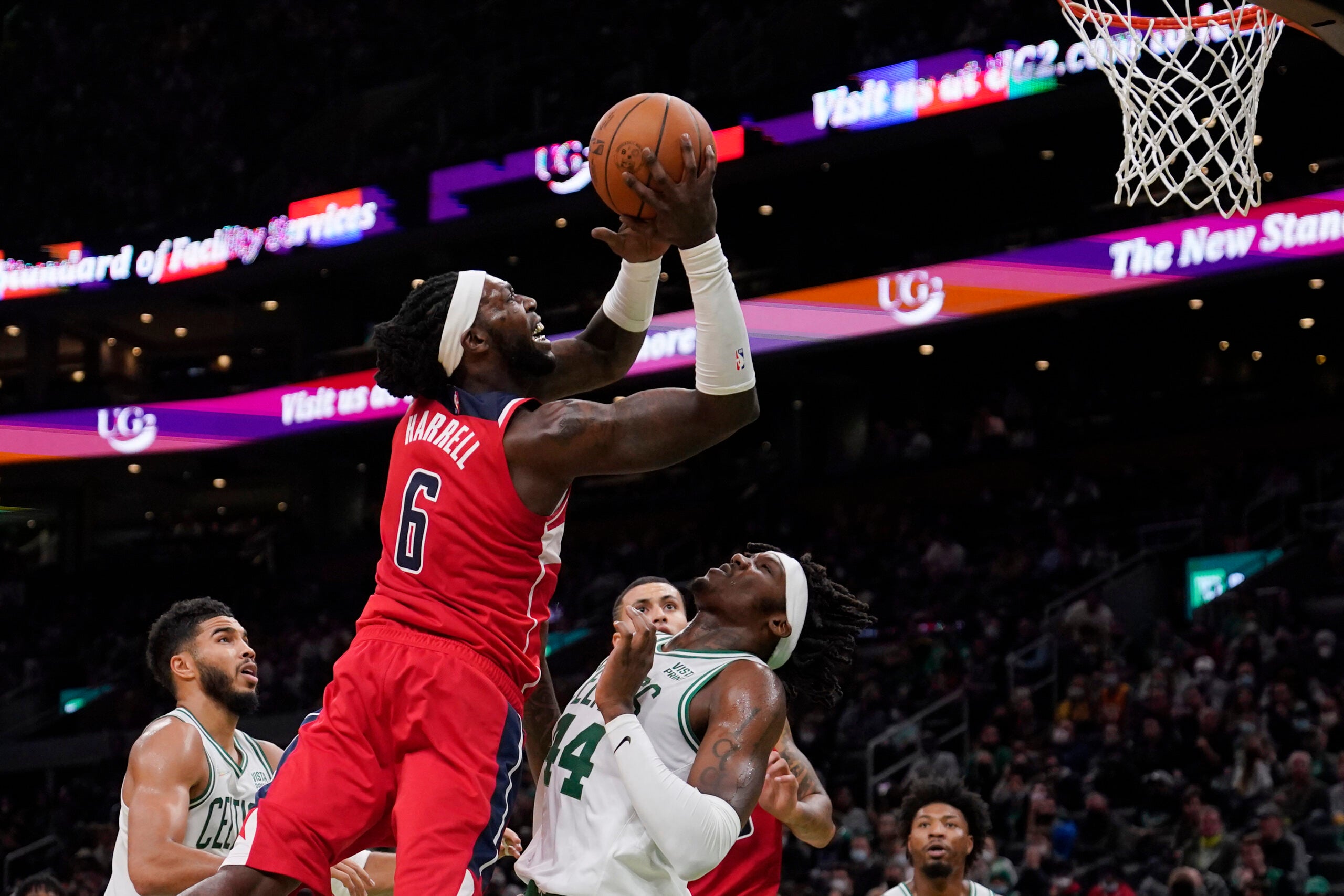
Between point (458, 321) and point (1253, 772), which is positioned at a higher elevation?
point (458, 321)

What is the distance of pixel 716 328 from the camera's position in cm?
384

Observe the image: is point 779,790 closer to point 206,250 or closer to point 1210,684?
point 1210,684

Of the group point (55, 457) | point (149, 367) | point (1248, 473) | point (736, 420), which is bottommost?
point (736, 420)

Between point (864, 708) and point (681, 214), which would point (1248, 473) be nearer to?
point (864, 708)

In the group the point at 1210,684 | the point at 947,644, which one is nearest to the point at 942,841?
the point at 1210,684

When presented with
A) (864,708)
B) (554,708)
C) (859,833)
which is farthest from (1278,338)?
(554,708)

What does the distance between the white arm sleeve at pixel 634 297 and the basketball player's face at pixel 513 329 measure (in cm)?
36

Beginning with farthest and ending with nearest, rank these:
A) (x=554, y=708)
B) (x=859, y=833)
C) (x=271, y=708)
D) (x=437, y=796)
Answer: (x=271, y=708), (x=859, y=833), (x=554, y=708), (x=437, y=796)

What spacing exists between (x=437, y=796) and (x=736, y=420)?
3.56ft

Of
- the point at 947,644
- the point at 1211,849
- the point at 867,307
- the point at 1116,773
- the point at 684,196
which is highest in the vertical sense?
the point at 867,307

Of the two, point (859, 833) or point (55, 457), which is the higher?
point (55, 457)

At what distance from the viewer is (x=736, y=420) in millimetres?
3814

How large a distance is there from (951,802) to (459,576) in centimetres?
305

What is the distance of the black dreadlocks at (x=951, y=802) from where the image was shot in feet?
20.8
